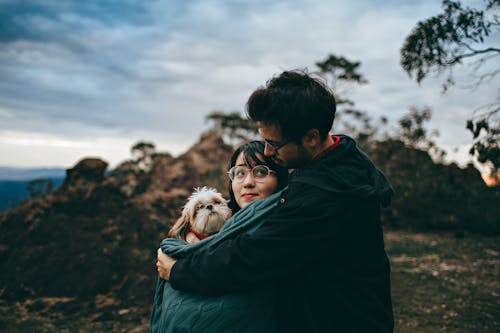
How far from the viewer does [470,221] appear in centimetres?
1017

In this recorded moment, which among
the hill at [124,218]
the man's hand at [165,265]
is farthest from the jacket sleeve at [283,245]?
the hill at [124,218]

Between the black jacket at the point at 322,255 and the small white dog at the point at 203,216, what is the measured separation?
725 millimetres

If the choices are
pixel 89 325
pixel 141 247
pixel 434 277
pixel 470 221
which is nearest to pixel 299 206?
pixel 89 325

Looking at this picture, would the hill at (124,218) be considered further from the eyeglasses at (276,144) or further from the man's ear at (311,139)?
the man's ear at (311,139)

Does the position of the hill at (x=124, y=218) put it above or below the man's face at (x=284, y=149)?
below

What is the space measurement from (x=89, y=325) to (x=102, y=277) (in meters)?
1.52

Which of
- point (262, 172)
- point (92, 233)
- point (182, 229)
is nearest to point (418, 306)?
point (262, 172)

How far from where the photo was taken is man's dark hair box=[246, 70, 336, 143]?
1728 millimetres

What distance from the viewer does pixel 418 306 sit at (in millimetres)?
5414

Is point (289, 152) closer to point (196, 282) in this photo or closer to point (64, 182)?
point (196, 282)

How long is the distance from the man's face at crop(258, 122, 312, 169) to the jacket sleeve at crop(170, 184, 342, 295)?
0.63 ft

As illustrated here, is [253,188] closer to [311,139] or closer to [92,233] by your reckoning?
[311,139]

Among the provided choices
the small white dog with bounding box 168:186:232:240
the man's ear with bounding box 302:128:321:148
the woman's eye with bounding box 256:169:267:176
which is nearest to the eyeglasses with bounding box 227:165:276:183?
the woman's eye with bounding box 256:169:267:176

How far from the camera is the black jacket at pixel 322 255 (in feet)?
5.11
